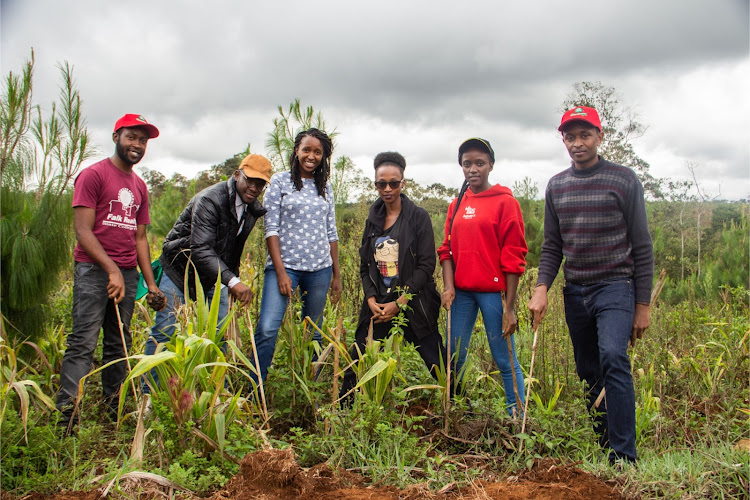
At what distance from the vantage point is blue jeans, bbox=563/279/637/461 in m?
2.75

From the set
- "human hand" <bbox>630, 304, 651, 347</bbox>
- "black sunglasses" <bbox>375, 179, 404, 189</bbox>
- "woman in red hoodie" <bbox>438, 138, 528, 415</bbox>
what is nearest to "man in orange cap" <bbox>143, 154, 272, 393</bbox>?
"black sunglasses" <bbox>375, 179, 404, 189</bbox>

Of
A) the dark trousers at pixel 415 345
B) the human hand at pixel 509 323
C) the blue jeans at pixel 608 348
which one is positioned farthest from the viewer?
the dark trousers at pixel 415 345

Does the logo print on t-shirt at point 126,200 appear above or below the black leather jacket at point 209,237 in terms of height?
above

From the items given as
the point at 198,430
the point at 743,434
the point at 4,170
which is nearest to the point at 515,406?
the point at 743,434

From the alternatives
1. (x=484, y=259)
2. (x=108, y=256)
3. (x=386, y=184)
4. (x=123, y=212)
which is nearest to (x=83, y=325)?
(x=108, y=256)

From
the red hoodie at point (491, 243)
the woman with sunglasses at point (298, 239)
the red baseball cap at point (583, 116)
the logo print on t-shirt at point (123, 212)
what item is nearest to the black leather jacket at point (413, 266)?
the red hoodie at point (491, 243)

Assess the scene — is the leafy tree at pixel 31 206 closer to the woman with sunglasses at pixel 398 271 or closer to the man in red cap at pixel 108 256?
the man in red cap at pixel 108 256

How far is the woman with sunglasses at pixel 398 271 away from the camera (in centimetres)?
338

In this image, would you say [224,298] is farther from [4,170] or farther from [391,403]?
[4,170]

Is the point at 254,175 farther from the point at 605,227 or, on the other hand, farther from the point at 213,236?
the point at 605,227

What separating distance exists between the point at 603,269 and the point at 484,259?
2.22 feet

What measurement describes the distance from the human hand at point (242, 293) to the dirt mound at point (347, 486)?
1077 mm

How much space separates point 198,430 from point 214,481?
0.24 metres

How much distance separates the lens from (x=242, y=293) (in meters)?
3.16
